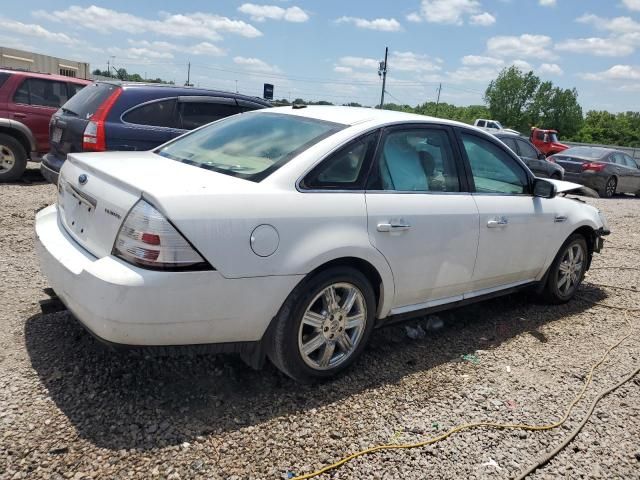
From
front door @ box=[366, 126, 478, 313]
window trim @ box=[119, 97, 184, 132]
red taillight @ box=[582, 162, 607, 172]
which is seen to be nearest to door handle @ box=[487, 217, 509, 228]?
front door @ box=[366, 126, 478, 313]

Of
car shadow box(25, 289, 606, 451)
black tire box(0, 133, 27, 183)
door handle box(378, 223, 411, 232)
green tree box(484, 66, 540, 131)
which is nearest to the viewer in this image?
car shadow box(25, 289, 606, 451)

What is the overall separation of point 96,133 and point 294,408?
16.6 feet

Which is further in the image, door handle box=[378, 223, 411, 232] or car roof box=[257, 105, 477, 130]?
car roof box=[257, 105, 477, 130]

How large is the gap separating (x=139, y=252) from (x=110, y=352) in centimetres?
110

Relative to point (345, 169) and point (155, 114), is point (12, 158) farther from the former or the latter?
point (345, 169)

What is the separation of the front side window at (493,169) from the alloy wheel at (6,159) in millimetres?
7979

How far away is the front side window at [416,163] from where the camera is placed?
142 inches

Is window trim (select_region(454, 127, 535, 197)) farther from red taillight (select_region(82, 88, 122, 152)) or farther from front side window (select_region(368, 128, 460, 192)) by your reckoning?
red taillight (select_region(82, 88, 122, 152))

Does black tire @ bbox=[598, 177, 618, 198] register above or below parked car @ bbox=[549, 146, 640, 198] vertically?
below

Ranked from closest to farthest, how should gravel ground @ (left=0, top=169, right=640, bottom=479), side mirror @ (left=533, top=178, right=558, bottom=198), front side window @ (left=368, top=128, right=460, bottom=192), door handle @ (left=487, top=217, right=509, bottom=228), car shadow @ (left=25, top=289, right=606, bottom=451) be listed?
1. gravel ground @ (left=0, top=169, right=640, bottom=479)
2. car shadow @ (left=25, top=289, right=606, bottom=451)
3. front side window @ (left=368, top=128, right=460, bottom=192)
4. door handle @ (left=487, top=217, right=509, bottom=228)
5. side mirror @ (left=533, top=178, right=558, bottom=198)

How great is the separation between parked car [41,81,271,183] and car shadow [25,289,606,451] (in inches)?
144

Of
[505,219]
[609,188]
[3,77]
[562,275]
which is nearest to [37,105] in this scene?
[3,77]

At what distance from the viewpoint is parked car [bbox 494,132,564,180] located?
1480cm

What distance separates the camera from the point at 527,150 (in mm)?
15383
